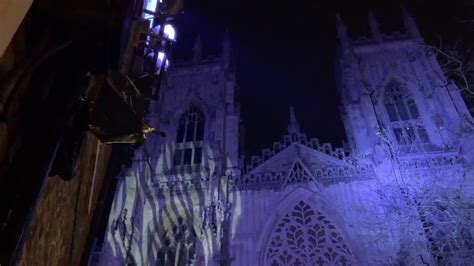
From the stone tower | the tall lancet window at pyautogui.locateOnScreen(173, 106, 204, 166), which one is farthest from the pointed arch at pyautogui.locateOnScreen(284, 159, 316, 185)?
the tall lancet window at pyautogui.locateOnScreen(173, 106, 204, 166)

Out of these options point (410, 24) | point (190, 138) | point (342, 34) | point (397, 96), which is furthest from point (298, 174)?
point (410, 24)

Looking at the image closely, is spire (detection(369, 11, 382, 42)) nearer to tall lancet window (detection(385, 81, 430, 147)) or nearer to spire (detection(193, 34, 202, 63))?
tall lancet window (detection(385, 81, 430, 147))

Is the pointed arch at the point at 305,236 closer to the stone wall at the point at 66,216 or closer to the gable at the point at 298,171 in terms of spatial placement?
the gable at the point at 298,171

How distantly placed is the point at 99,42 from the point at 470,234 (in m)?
15.1

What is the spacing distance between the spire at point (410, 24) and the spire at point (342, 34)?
3.69m

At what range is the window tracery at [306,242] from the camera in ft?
49.1

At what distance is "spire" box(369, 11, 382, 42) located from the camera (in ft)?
78.9

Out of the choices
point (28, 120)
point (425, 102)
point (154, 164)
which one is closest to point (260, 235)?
point (154, 164)

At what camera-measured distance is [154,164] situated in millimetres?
19312

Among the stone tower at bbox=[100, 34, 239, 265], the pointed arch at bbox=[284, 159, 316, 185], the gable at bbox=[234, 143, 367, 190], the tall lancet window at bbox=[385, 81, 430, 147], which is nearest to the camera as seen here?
the stone tower at bbox=[100, 34, 239, 265]

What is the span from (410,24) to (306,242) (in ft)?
53.4

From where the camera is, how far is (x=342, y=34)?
80.4 ft

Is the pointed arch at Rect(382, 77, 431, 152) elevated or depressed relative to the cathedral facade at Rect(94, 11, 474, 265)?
elevated

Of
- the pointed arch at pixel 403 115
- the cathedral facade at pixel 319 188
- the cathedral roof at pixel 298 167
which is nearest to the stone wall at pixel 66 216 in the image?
the cathedral facade at pixel 319 188
